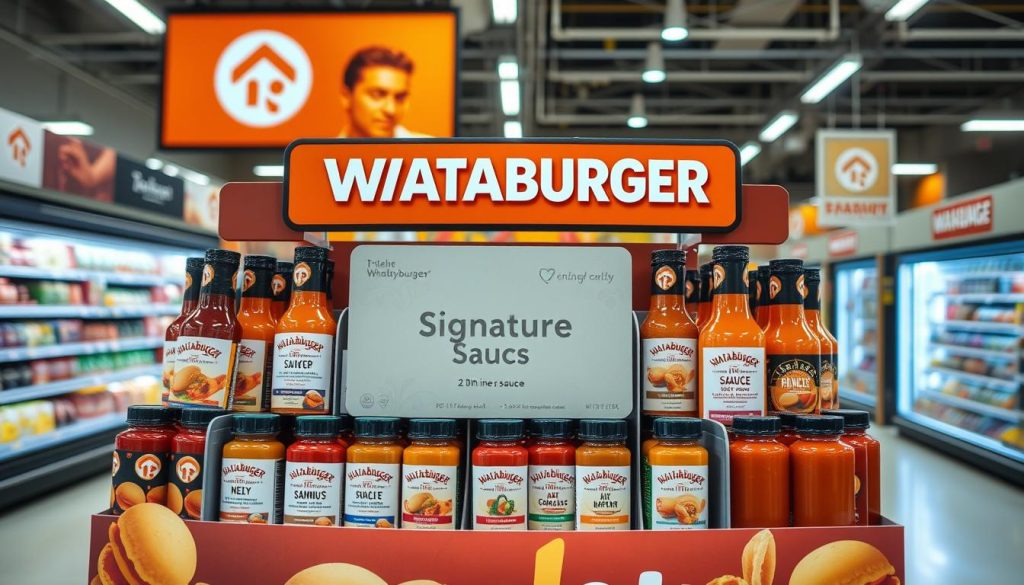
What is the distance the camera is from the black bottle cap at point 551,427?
4.48 feet

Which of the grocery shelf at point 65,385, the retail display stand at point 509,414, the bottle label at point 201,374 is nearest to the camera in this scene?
the retail display stand at point 509,414

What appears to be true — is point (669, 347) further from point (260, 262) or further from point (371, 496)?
point (260, 262)

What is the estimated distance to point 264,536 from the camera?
1226 millimetres

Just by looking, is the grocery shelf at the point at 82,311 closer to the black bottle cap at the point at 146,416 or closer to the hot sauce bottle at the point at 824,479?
the black bottle cap at the point at 146,416

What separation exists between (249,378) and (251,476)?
0.25 metres

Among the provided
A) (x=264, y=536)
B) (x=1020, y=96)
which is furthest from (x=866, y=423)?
(x=1020, y=96)

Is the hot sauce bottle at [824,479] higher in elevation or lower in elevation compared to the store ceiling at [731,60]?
lower

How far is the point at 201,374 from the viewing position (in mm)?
1421

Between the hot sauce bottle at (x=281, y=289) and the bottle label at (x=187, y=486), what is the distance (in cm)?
37

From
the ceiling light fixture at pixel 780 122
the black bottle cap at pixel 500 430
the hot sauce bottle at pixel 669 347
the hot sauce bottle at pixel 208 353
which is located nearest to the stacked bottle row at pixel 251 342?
the hot sauce bottle at pixel 208 353

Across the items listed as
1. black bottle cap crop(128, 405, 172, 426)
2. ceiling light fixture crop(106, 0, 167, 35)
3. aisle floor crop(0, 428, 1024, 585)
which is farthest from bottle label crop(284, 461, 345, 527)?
ceiling light fixture crop(106, 0, 167, 35)

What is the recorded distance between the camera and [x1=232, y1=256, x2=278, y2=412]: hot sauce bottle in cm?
150

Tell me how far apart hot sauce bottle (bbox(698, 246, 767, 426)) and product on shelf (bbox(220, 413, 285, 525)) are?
2.89ft

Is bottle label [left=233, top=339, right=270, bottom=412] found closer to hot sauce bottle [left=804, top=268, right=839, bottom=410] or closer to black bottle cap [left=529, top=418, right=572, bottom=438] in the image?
black bottle cap [left=529, top=418, right=572, bottom=438]
